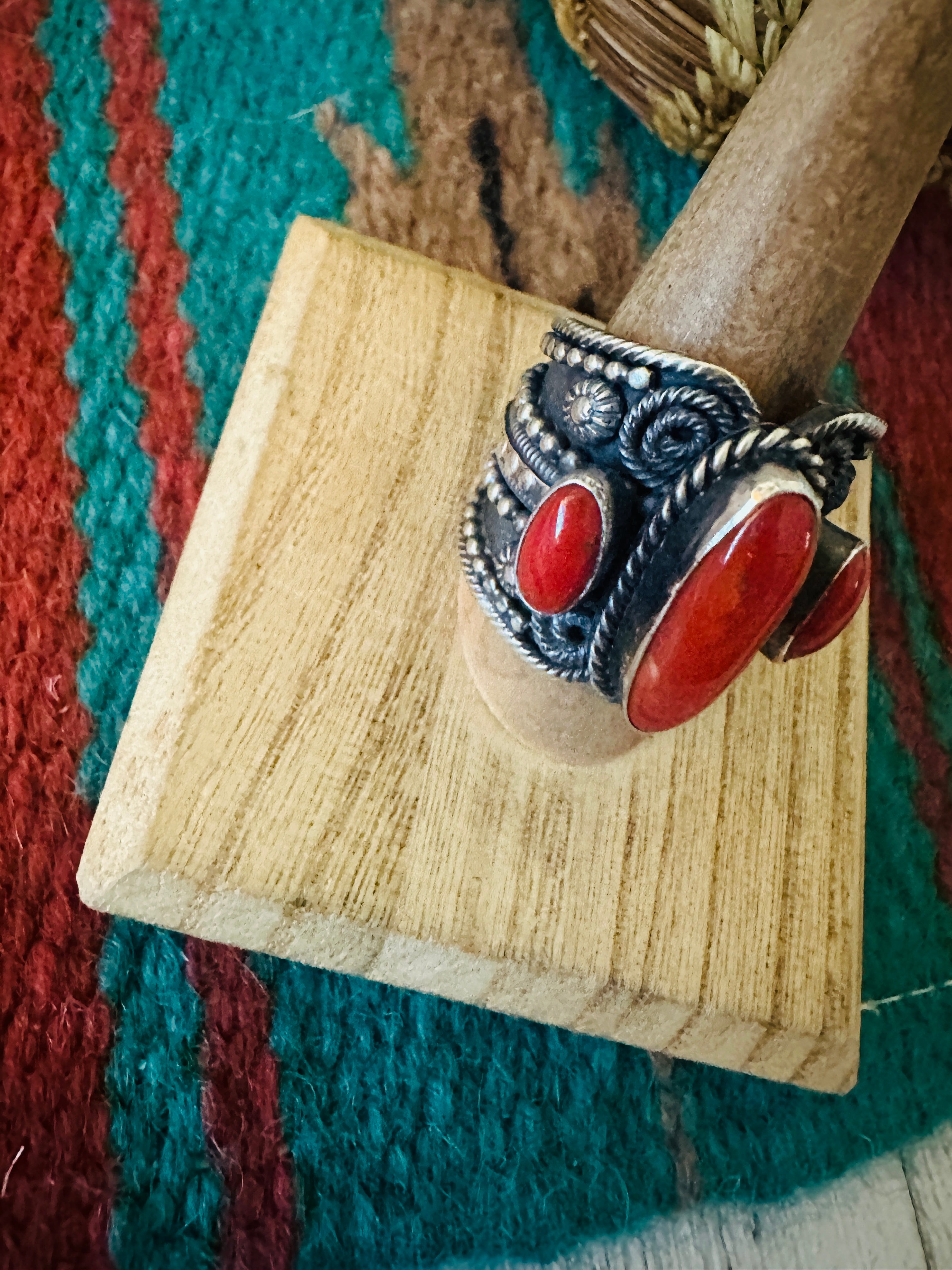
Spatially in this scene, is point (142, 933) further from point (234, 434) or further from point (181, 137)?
point (181, 137)

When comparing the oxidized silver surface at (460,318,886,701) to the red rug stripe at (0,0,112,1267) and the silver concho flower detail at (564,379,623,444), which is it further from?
the red rug stripe at (0,0,112,1267)

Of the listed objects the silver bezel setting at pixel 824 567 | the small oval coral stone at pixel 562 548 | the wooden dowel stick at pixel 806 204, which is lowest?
the small oval coral stone at pixel 562 548

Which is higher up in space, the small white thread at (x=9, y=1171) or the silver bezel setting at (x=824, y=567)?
the silver bezel setting at (x=824, y=567)

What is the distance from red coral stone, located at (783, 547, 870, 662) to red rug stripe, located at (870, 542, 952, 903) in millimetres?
375

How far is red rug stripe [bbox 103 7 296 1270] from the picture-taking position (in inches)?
22.0

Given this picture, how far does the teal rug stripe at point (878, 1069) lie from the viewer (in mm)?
623

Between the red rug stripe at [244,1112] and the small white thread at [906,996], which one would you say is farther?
the small white thread at [906,996]

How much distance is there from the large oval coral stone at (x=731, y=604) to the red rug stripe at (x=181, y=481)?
35cm

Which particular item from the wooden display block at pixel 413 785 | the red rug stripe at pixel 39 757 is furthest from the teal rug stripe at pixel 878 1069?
the red rug stripe at pixel 39 757

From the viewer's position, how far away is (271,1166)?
1.85ft

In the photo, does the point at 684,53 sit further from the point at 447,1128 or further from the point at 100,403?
the point at 447,1128

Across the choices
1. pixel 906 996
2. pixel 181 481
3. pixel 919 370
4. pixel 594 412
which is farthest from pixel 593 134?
pixel 906 996

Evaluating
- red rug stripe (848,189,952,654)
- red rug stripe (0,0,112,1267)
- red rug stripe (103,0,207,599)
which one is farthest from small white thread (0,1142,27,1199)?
red rug stripe (848,189,952,654)

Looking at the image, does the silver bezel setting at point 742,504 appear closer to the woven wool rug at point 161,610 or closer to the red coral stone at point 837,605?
the red coral stone at point 837,605
